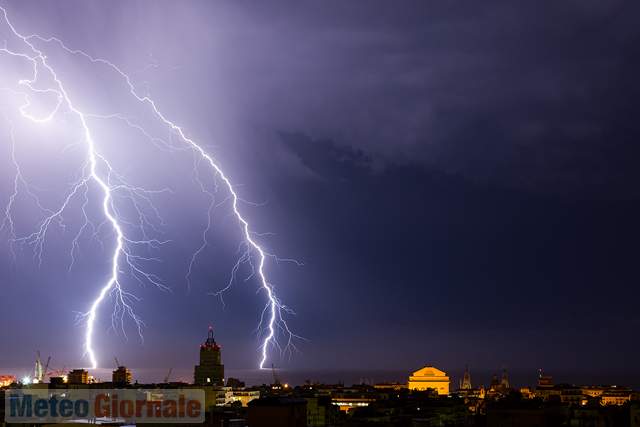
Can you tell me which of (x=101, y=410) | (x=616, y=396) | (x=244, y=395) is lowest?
(x=616, y=396)

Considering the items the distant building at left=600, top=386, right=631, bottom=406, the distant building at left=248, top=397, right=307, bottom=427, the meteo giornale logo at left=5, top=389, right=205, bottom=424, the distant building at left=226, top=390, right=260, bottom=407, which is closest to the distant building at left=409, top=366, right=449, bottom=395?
the distant building at left=600, top=386, right=631, bottom=406

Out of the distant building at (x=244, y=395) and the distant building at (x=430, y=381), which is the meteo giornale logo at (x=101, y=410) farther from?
the distant building at (x=430, y=381)

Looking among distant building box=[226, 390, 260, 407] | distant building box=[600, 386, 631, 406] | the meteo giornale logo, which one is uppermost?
the meteo giornale logo

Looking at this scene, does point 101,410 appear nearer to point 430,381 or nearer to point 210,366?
point 430,381

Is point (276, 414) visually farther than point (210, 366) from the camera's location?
No

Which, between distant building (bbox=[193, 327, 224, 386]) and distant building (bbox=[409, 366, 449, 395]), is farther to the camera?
distant building (bbox=[193, 327, 224, 386])

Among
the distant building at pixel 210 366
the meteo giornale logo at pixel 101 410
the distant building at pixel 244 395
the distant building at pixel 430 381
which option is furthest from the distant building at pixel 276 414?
the distant building at pixel 210 366

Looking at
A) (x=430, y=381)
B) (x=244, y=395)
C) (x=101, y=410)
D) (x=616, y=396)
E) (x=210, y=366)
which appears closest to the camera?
(x=101, y=410)

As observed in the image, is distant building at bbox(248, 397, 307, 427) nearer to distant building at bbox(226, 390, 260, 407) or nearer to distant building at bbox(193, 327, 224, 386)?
distant building at bbox(226, 390, 260, 407)

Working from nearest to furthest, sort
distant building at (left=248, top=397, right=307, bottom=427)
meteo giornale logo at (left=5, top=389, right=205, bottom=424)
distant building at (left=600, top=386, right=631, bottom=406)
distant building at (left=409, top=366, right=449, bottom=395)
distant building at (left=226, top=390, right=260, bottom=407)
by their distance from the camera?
distant building at (left=248, top=397, right=307, bottom=427) < meteo giornale logo at (left=5, top=389, right=205, bottom=424) < distant building at (left=226, top=390, right=260, bottom=407) < distant building at (left=600, top=386, right=631, bottom=406) < distant building at (left=409, top=366, right=449, bottom=395)

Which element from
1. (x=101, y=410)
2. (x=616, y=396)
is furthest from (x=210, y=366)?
A: (x=101, y=410)
